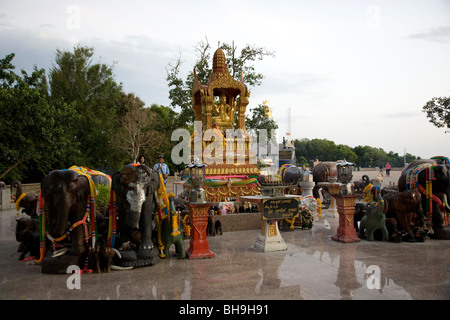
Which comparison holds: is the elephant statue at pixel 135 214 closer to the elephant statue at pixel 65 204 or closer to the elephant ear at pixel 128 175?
the elephant ear at pixel 128 175

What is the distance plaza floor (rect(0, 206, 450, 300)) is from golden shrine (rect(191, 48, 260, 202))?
4.36m

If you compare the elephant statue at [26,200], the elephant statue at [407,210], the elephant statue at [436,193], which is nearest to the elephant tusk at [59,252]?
the elephant statue at [26,200]

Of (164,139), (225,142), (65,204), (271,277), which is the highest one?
(164,139)

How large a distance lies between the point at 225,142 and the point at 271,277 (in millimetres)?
8123

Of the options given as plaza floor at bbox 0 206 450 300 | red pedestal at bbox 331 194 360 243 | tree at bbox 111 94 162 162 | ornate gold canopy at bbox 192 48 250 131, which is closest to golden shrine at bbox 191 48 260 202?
ornate gold canopy at bbox 192 48 250 131

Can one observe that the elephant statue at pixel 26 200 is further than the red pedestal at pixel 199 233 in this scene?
Yes

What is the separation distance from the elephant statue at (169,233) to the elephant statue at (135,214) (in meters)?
0.38

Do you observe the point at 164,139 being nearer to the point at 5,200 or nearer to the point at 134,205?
the point at 5,200

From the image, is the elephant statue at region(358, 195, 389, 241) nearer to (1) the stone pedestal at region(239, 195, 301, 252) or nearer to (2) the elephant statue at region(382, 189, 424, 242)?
(2) the elephant statue at region(382, 189, 424, 242)

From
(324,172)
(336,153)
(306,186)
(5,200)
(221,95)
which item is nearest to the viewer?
(306,186)

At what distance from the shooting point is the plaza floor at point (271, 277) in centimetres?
474

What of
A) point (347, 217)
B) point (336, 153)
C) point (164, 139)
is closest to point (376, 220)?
point (347, 217)

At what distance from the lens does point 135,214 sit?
6.29 m

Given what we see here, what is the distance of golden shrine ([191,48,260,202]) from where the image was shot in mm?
12016
